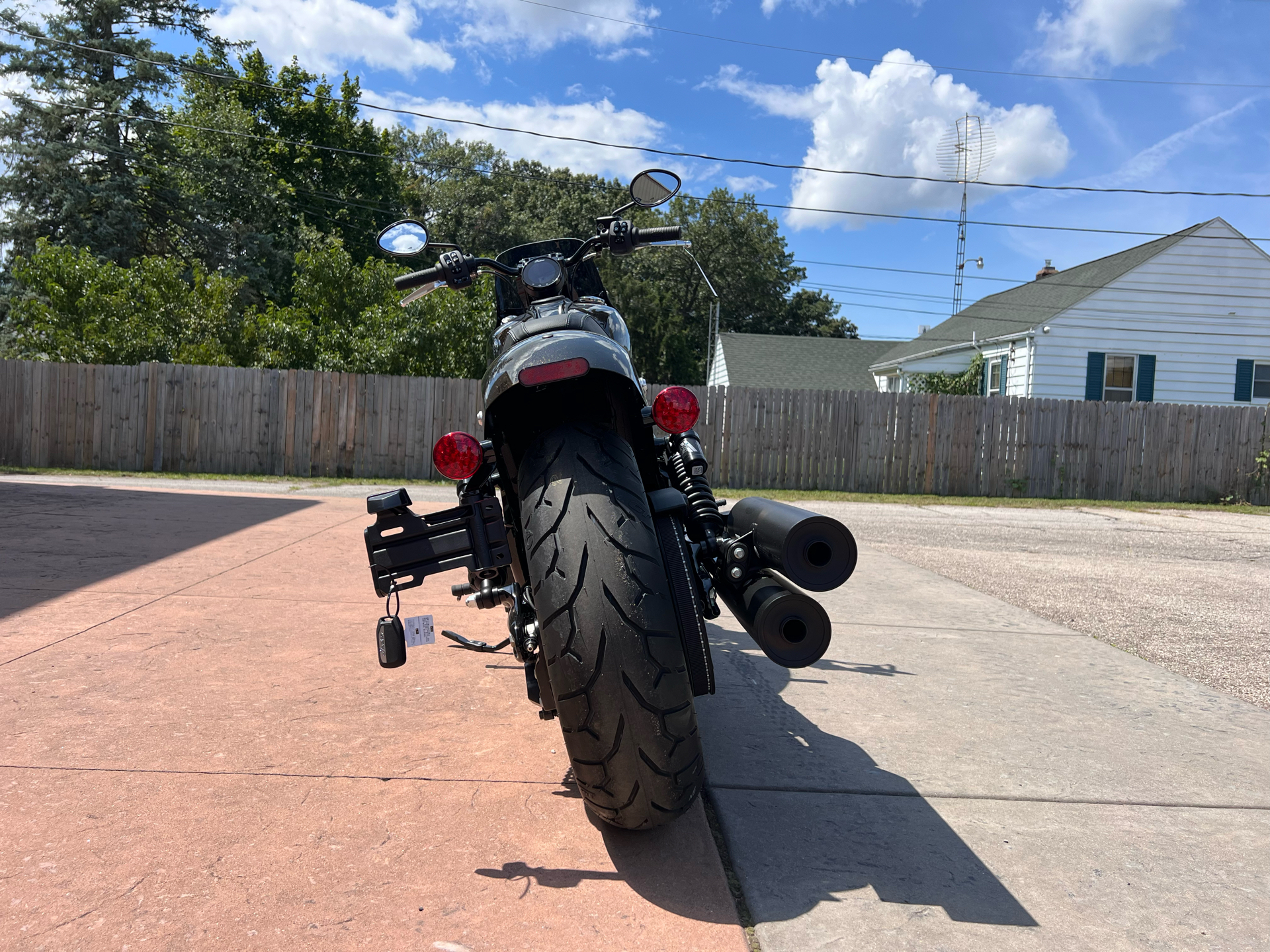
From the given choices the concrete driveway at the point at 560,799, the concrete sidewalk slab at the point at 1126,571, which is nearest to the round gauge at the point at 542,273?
the concrete driveway at the point at 560,799

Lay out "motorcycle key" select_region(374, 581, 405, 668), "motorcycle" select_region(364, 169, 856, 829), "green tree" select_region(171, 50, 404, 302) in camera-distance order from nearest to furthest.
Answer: "motorcycle" select_region(364, 169, 856, 829), "motorcycle key" select_region(374, 581, 405, 668), "green tree" select_region(171, 50, 404, 302)

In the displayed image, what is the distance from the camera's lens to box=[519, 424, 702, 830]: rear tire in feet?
6.73

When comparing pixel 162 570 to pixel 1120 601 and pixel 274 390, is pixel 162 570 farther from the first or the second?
pixel 274 390

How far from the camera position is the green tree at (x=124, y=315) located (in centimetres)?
1792

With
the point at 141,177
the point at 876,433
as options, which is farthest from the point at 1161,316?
the point at 141,177

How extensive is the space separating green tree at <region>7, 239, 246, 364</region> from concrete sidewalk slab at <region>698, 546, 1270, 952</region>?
57.2ft

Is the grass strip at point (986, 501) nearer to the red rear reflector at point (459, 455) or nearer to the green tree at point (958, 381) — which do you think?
the green tree at point (958, 381)

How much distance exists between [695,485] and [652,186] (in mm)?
1539

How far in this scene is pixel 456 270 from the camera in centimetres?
340

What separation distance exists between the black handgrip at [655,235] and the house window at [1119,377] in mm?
20585

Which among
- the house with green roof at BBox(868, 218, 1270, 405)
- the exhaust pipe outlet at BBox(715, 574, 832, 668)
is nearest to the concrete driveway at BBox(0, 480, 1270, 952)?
the exhaust pipe outlet at BBox(715, 574, 832, 668)

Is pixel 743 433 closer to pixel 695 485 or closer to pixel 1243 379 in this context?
pixel 1243 379

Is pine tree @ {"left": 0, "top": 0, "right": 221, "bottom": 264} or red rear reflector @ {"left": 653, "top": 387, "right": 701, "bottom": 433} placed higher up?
pine tree @ {"left": 0, "top": 0, "right": 221, "bottom": 264}

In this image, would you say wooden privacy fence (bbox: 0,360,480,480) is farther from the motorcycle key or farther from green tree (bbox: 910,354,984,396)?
green tree (bbox: 910,354,984,396)
